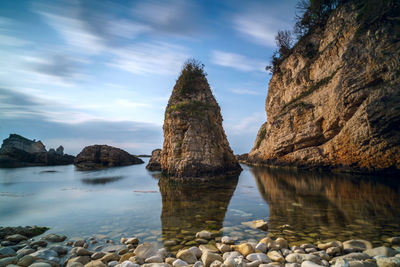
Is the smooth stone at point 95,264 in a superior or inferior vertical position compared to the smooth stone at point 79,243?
superior

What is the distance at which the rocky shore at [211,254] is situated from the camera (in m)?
3.94

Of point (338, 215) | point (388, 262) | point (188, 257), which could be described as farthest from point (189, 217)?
point (388, 262)

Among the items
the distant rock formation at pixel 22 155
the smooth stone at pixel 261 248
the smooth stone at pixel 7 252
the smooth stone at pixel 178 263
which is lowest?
the smooth stone at pixel 7 252

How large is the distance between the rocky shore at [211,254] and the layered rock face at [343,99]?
14980mm

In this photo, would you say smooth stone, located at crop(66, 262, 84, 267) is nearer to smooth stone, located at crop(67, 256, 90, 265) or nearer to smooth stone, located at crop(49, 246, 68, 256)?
smooth stone, located at crop(67, 256, 90, 265)

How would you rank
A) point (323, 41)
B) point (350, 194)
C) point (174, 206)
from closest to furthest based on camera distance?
point (174, 206) → point (350, 194) → point (323, 41)

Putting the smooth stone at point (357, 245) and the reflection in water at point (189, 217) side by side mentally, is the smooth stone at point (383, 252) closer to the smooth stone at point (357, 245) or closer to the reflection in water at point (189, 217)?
the smooth stone at point (357, 245)

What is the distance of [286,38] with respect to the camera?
3866cm

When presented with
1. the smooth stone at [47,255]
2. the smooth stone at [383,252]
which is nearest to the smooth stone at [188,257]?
the smooth stone at [47,255]

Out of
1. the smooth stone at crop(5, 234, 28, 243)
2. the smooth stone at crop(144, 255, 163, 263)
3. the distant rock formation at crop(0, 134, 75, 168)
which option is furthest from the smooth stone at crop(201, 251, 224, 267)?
the distant rock formation at crop(0, 134, 75, 168)

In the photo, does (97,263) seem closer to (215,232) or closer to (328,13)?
(215,232)

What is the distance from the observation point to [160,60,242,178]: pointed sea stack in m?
19.4

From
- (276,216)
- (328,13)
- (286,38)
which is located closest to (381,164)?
(276,216)

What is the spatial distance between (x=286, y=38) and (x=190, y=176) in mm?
35217
